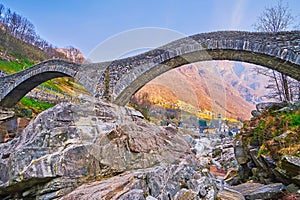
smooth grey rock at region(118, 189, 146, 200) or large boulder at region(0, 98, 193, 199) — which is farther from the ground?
large boulder at region(0, 98, 193, 199)

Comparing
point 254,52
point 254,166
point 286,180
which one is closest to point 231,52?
point 254,52

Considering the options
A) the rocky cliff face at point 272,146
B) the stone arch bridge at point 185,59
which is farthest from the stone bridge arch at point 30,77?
the rocky cliff face at point 272,146


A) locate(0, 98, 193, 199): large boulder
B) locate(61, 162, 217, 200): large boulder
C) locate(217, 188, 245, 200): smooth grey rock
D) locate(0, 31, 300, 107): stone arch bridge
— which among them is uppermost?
locate(0, 31, 300, 107): stone arch bridge

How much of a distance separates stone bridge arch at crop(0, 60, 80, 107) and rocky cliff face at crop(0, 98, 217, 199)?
414 inches

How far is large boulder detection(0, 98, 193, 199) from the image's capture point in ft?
13.7

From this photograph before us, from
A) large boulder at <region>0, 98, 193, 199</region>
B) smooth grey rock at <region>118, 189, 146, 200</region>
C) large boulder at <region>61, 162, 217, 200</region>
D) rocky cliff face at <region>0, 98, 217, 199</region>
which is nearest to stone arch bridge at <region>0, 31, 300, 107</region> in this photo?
large boulder at <region>0, 98, 193, 199</region>

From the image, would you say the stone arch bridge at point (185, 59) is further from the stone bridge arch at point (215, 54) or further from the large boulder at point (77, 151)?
the large boulder at point (77, 151)

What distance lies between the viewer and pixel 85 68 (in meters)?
14.5

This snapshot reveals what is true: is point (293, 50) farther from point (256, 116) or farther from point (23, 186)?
point (23, 186)

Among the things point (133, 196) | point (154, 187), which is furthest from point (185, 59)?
point (133, 196)

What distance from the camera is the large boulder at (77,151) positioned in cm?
418

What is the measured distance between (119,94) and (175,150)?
712 cm

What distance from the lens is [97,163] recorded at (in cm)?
462

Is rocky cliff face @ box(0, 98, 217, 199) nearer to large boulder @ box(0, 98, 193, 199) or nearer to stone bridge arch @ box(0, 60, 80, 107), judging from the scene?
large boulder @ box(0, 98, 193, 199)
